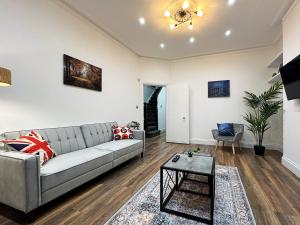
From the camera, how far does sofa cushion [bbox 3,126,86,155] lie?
2.44 metres

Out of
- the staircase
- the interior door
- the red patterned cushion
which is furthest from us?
the staircase

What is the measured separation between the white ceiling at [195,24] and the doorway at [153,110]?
8.44ft

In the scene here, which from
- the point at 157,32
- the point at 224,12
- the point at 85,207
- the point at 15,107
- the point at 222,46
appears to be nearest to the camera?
the point at 85,207

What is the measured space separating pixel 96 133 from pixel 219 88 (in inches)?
158

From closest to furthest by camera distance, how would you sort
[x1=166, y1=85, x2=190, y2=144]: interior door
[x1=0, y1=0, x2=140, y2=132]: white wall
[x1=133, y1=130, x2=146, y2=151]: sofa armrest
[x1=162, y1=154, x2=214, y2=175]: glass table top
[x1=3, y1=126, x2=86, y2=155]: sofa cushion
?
[x1=162, y1=154, x2=214, y2=175]: glass table top < [x1=0, y1=0, x2=140, y2=132]: white wall < [x1=3, y1=126, x2=86, y2=155]: sofa cushion < [x1=133, y1=130, x2=146, y2=151]: sofa armrest < [x1=166, y1=85, x2=190, y2=144]: interior door

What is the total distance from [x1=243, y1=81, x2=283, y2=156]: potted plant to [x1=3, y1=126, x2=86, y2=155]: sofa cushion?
4196mm

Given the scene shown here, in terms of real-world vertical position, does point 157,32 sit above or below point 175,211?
above

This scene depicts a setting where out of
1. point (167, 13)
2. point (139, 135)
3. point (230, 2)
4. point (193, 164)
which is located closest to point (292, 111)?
point (230, 2)

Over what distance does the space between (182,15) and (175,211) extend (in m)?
3.32

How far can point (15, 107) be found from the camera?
227 centimetres

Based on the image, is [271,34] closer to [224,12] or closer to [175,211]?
[224,12]

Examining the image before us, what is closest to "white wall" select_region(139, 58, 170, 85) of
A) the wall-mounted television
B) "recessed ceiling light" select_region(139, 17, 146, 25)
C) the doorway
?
the doorway

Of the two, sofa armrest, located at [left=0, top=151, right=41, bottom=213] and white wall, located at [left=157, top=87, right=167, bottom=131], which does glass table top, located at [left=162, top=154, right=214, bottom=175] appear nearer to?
sofa armrest, located at [left=0, top=151, right=41, bottom=213]

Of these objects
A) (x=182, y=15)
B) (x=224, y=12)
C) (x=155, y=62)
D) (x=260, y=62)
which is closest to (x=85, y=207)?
(x=182, y=15)
